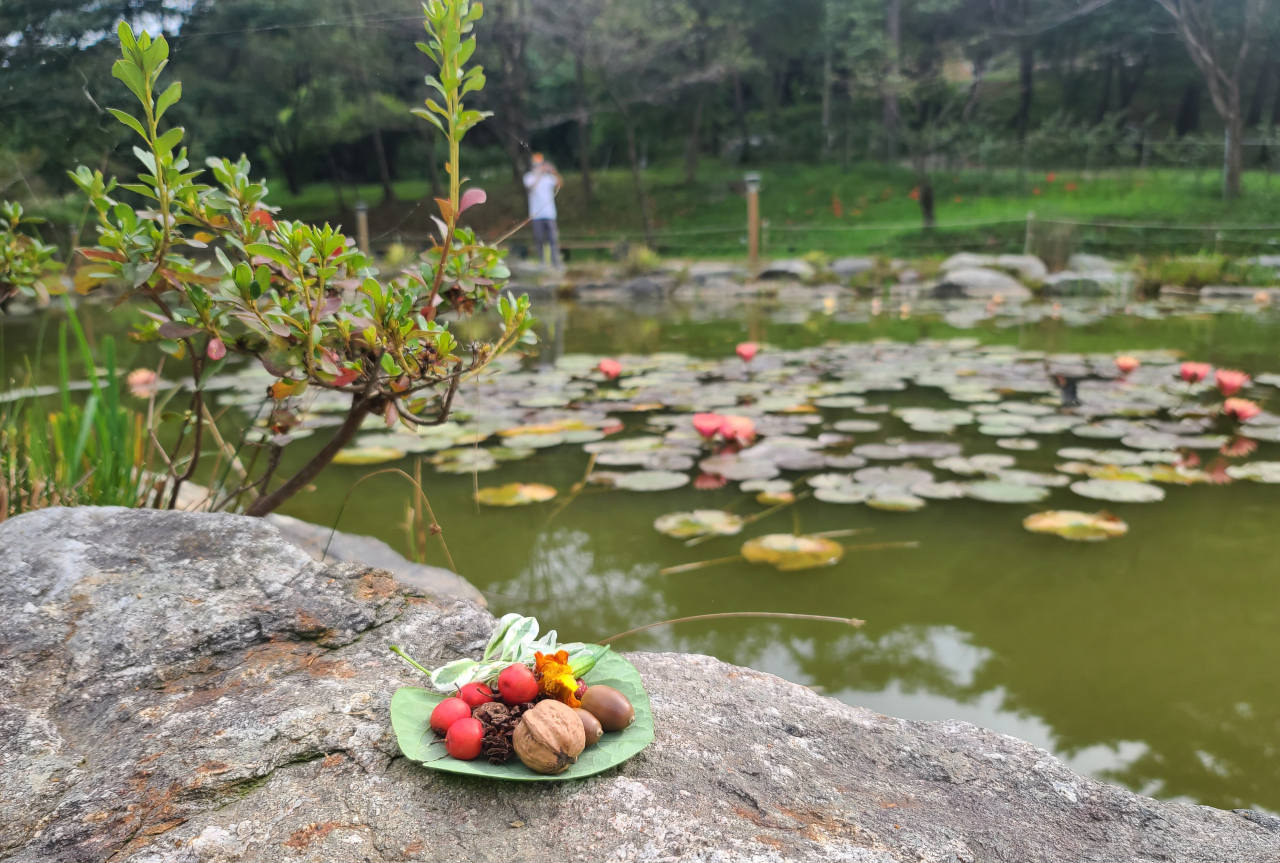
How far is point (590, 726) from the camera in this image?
0.74m

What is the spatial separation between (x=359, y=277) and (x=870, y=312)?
19.0ft

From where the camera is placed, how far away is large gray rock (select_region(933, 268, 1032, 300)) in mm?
7289

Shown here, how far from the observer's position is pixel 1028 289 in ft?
24.2

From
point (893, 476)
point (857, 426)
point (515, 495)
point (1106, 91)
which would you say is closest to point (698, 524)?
point (515, 495)

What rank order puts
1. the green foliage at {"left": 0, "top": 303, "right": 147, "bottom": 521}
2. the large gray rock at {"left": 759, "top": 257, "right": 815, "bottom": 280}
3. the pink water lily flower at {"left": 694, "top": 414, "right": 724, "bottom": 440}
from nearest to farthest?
the green foliage at {"left": 0, "top": 303, "right": 147, "bottom": 521}
the pink water lily flower at {"left": 694, "top": 414, "right": 724, "bottom": 440}
the large gray rock at {"left": 759, "top": 257, "right": 815, "bottom": 280}

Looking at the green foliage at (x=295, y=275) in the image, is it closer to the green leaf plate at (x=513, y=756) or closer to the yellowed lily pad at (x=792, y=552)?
the green leaf plate at (x=513, y=756)

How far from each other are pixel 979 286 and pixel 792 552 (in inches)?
255

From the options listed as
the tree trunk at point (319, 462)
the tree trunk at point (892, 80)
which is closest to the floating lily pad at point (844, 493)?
the tree trunk at point (319, 462)

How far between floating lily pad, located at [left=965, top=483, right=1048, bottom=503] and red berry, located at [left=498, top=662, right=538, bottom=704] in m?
1.64

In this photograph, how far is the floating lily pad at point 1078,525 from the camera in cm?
185

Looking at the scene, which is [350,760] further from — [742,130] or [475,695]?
[742,130]

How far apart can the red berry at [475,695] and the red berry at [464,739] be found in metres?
0.06

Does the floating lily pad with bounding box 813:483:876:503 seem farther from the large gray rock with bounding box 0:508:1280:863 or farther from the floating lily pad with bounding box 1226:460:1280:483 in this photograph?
the large gray rock with bounding box 0:508:1280:863

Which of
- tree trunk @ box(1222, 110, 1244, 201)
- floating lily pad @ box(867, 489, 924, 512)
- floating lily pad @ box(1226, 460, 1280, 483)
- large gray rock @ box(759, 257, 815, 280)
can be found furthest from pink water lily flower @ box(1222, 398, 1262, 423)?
tree trunk @ box(1222, 110, 1244, 201)
